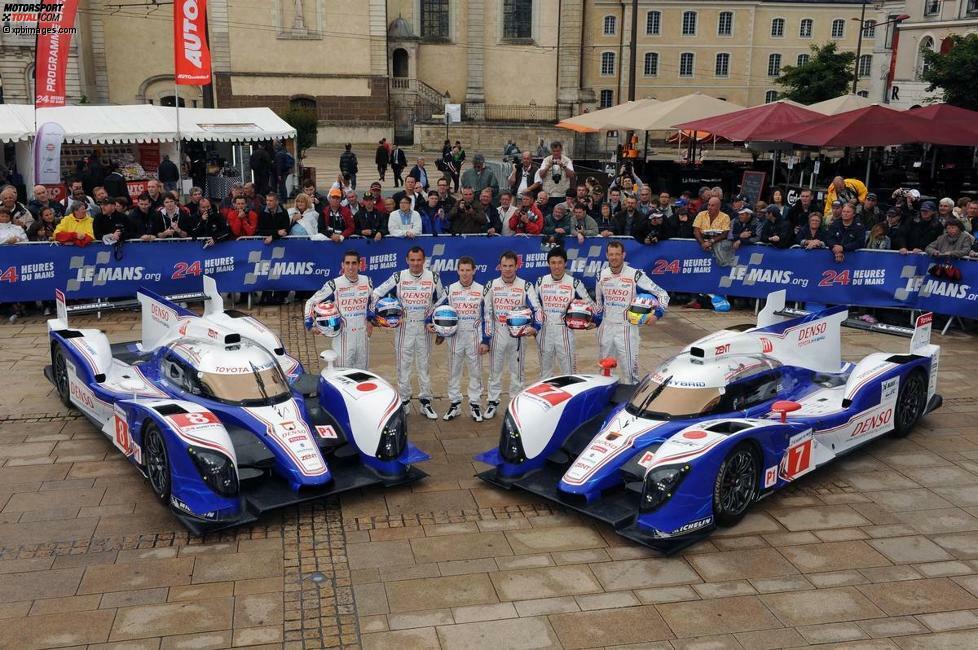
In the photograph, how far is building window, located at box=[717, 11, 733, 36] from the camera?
2603 inches

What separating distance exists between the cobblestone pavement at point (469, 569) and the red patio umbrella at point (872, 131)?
9.25m

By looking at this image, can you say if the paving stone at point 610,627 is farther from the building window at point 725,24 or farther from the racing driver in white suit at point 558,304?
the building window at point 725,24

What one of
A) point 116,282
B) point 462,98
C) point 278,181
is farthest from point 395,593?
point 462,98

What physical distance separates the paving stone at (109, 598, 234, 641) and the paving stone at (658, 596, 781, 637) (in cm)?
296

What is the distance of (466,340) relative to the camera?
1004cm

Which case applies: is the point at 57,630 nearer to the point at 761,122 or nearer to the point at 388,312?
the point at 388,312

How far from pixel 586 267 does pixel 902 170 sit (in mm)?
14561

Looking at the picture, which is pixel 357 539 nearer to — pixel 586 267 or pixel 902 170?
pixel 586 267

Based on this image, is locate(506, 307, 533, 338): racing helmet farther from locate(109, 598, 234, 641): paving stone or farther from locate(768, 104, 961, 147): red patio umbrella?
locate(768, 104, 961, 147): red patio umbrella

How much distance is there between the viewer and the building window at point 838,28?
6749 centimetres

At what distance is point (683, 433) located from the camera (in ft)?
24.2

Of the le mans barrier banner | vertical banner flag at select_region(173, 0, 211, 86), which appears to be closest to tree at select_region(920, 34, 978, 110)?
the le mans barrier banner

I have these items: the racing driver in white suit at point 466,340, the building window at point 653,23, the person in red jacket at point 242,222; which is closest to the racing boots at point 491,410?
the racing driver in white suit at point 466,340

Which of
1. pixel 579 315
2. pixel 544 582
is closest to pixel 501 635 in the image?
pixel 544 582
